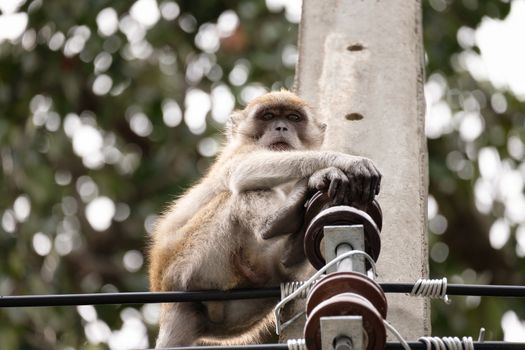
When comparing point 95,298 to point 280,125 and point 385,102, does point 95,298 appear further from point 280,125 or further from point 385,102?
point 280,125

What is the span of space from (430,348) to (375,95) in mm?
1961

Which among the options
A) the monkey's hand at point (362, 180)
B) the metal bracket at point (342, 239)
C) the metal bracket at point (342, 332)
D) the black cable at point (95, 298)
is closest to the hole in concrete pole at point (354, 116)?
the monkey's hand at point (362, 180)

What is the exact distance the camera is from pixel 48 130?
32.7ft

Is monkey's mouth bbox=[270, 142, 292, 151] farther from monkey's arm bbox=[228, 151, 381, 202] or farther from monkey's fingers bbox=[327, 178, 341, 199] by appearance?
monkey's fingers bbox=[327, 178, 341, 199]

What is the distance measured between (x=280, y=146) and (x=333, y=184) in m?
1.82

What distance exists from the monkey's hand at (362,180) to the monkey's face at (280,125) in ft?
4.61

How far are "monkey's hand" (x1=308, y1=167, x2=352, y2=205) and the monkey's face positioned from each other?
49.8 inches

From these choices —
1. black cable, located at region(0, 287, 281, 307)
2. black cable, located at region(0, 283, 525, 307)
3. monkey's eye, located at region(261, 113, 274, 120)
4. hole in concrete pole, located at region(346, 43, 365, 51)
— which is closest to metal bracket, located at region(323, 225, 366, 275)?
black cable, located at region(0, 283, 525, 307)

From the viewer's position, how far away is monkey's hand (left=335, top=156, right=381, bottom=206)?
4207 millimetres

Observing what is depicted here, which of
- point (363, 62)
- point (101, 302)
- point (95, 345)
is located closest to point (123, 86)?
point (95, 345)

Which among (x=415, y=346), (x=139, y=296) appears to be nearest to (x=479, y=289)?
(x=415, y=346)

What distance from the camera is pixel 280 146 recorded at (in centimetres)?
606

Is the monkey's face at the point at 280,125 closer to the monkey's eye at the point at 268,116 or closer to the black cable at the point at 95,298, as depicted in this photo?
the monkey's eye at the point at 268,116

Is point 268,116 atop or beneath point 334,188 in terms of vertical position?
atop
